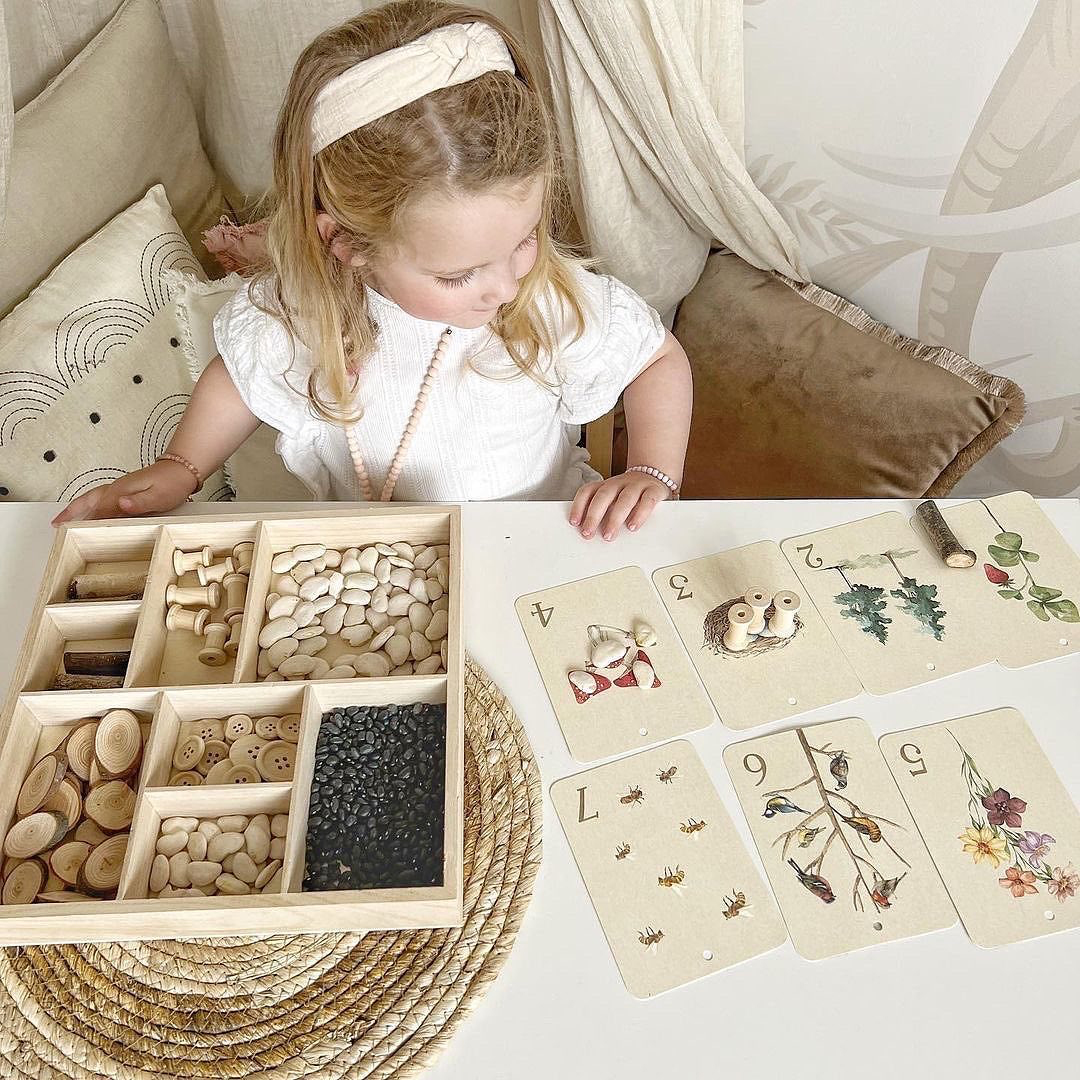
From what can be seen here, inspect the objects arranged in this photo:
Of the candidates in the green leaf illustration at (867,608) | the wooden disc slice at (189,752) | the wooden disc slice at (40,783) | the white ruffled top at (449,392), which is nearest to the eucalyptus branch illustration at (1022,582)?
the green leaf illustration at (867,608)

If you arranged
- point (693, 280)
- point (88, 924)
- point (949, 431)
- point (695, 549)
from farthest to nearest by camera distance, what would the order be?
point (693, 280), point (949, 431), point (695, 549), point (88, 924)

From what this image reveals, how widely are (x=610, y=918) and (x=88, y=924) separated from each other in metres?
0.35

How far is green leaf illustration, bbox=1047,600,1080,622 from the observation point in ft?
2.69

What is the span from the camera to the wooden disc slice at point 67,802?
26.6 inches

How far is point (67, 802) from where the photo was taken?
0.68 metres

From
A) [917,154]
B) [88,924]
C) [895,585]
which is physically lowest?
[88,924]

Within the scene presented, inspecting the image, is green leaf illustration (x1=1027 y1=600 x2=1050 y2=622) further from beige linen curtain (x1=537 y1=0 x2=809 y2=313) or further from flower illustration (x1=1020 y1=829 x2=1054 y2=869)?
beige linen curtain (x1=537 y1=0 x2=809 y2=313)

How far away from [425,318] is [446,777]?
1.44ft

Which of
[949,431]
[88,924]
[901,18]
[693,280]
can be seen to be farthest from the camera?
[693,280]

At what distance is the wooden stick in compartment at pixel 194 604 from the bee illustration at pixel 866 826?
0.50 metres

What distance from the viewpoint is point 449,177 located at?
2.48ft

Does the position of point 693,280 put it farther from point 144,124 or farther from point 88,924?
point 88,924

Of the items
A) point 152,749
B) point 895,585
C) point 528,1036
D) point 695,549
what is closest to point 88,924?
point 152,749

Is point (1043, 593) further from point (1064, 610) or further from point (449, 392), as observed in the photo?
point (449, 392)
